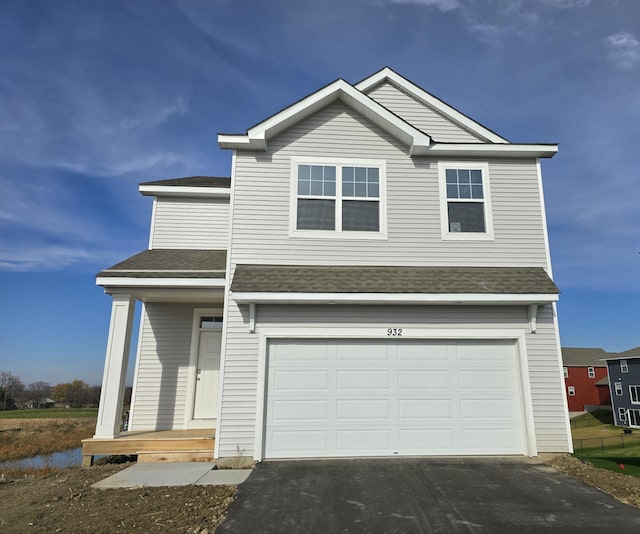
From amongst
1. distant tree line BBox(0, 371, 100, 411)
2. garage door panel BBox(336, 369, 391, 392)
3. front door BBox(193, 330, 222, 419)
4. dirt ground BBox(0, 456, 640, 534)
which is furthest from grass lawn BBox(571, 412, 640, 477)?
distant tree line BBox(0, 371, 100, 411)

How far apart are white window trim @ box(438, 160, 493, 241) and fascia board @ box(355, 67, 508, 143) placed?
3.17 feet

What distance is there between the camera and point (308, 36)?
10875mm

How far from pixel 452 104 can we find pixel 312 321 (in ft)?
21.3

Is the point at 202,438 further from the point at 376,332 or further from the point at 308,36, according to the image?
the point at 308,36

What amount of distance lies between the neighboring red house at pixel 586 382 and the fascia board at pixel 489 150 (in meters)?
46.8


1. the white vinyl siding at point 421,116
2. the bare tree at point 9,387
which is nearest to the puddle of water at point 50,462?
the white vinyl siding at point 421,116

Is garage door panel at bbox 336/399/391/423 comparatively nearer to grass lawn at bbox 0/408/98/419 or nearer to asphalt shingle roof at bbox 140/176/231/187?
asphalt shingle roof at bbox 140/176/231/187

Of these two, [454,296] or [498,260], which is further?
[498,260]

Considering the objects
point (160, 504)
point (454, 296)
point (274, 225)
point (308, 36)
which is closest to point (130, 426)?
point (160, 504)

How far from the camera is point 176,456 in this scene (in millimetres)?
6828

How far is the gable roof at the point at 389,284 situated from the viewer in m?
6.70

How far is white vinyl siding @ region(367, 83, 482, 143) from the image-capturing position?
871cm

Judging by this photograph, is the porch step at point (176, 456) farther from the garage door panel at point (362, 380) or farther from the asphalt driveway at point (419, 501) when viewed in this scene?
the garage door panel at point (362, 380)

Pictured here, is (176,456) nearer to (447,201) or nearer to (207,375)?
(207,375)
